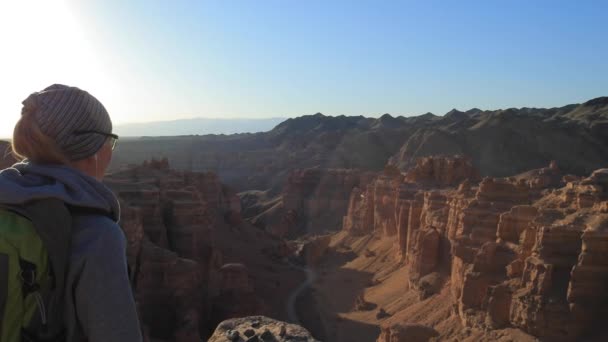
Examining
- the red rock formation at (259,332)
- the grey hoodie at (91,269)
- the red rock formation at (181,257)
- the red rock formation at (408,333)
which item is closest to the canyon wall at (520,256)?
the red rock formation at (408,333)

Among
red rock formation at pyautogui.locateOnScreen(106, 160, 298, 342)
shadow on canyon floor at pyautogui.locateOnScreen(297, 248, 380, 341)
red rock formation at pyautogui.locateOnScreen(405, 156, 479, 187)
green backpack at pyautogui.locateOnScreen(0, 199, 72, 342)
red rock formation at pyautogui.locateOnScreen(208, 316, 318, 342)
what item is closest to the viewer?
green backpack at pyautogui.locateOnScreen(0, 199, 72, 342)

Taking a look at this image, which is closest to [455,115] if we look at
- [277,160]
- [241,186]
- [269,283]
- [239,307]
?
[277,160]

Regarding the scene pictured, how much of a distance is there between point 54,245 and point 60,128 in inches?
25.6

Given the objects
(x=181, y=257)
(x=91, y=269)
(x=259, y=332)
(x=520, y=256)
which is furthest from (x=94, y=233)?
(x=181, y=257)

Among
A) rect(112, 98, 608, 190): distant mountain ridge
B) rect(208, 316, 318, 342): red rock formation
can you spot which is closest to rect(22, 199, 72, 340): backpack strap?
rect(208, 316, 318, 342): red rock formation

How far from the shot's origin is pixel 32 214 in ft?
7.83

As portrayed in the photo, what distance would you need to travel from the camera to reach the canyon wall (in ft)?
53.2

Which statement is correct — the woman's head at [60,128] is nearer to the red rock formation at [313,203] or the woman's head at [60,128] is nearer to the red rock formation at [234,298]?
the red rock formation at [234,298]

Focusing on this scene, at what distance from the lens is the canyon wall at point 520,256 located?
16219mm

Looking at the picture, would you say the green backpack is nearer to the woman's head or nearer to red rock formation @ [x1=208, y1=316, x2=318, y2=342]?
the woman's head

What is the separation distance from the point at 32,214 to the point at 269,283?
99.9ft

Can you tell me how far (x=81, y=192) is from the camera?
2521mm

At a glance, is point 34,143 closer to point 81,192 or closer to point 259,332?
point 81,192

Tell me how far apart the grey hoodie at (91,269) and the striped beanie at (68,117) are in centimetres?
21
